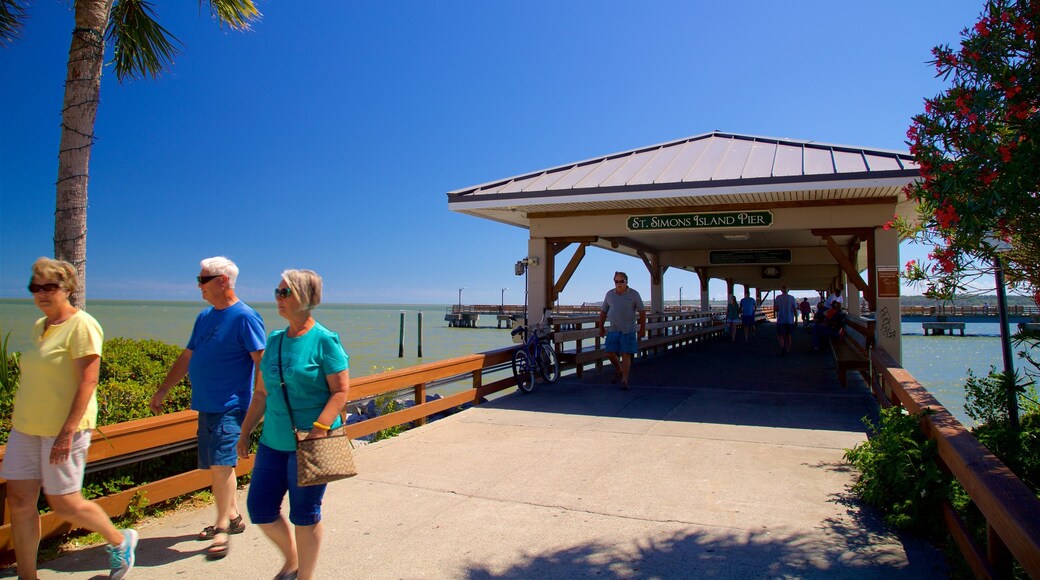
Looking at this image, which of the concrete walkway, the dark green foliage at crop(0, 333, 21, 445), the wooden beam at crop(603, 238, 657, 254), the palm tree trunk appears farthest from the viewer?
the wooden beam at crop(603, 238, 657, 254)

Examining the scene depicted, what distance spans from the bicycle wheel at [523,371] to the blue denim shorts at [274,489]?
6522mm

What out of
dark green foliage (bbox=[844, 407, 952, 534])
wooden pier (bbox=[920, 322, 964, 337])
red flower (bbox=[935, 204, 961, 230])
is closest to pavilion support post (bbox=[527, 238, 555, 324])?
dark green foliage (bbox=[844, 407, 952, 534])

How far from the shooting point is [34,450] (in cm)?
319

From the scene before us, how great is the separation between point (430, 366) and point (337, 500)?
294cm

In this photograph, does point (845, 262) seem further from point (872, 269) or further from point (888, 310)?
point (888, 310)

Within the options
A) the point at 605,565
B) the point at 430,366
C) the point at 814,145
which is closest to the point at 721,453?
the point at 605,565

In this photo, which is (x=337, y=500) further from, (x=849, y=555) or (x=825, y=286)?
(x=825, y=286)

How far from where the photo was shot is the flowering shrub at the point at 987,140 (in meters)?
3.09

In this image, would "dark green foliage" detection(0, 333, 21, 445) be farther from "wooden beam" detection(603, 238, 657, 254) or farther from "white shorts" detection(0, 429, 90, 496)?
"wooden beam" detection(603, 238, 657, 254)

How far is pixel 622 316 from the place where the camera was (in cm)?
985

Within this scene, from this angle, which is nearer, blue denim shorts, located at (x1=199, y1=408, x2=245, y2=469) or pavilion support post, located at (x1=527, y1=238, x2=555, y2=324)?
blue denim shorts, located at (x1=199, y1=408, x2=245, y2=469)

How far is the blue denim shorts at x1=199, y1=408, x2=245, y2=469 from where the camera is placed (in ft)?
12.5

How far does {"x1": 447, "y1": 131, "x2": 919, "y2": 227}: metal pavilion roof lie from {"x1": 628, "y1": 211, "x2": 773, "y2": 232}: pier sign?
0.73ft

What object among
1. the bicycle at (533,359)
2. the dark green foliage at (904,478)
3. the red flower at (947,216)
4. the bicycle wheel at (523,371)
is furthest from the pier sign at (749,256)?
the red flower at (947,216)
